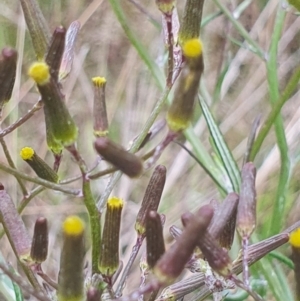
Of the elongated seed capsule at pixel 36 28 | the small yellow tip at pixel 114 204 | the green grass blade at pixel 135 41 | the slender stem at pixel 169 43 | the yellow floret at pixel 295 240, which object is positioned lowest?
the yellow floret at pixel 295 240

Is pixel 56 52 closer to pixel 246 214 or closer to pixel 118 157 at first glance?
pixel 118 157

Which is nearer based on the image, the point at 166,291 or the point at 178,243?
the point at 178,243

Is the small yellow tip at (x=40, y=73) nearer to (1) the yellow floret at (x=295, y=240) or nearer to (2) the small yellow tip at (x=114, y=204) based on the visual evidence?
(2) the small yellow tip at (x=114, y=204)

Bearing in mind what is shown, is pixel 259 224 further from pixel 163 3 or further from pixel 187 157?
pixel 163 3

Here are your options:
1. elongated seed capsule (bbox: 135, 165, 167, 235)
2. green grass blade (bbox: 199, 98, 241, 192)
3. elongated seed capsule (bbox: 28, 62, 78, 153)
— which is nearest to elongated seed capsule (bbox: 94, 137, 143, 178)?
elongated seed capsule (bbox: 28, 62, 78, 153)

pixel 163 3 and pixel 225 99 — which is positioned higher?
pixel 225 99

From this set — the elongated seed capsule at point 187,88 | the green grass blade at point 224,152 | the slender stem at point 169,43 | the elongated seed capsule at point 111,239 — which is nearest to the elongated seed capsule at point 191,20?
the slender stem at point 169,43

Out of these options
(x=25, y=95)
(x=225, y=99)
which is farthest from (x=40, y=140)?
(x=225, y=99)
